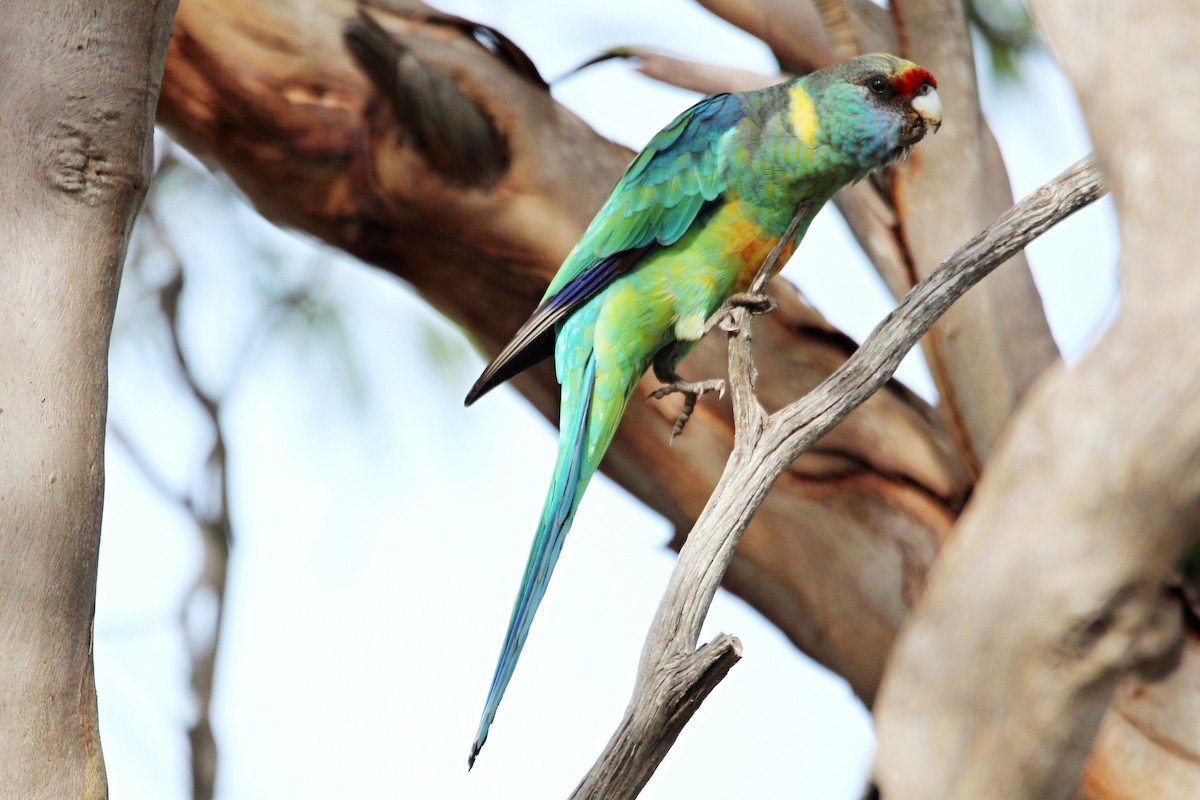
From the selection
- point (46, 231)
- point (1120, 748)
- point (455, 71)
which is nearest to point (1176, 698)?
point (1120, 748)

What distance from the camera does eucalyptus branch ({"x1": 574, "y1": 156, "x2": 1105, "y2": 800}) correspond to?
1209mm

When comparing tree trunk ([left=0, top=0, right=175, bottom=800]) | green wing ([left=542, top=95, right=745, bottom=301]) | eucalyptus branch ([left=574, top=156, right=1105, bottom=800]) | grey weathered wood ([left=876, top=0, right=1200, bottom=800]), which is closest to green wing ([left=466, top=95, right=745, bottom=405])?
green wing ([left=542, top=95, right=745, bottom=301])

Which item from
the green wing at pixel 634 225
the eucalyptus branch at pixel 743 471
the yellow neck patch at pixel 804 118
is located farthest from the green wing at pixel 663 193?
the eucalyptus branch at pixel 743 471

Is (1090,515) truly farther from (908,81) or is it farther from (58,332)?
(908,81)

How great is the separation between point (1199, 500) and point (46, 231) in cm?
116

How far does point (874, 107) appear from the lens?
6.47ft

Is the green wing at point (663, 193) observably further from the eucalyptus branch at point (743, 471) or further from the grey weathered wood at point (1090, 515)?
the grey weathered wood at point (1090, 515)

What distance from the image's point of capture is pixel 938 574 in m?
0.85

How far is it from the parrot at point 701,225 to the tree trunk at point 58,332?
78cm

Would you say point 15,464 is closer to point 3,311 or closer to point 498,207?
point 3,311

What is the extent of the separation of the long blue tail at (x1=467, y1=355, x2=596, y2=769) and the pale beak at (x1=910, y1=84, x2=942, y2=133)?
73 cm

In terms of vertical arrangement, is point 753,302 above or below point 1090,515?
below

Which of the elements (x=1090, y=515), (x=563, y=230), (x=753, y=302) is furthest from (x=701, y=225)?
(x=1090, y=515)

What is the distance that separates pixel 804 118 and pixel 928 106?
221 millimetres
